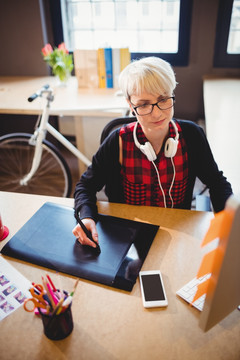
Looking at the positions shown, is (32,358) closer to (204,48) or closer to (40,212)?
(40,212)

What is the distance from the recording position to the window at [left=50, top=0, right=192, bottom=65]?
286 centimetres

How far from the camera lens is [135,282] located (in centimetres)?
91

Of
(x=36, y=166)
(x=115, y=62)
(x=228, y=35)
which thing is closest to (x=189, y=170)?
(x=36, y=166)

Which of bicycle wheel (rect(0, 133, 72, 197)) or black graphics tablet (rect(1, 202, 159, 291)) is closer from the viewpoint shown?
black graphics tablet (rect(1, 202, 159, 291))

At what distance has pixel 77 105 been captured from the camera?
2.24m

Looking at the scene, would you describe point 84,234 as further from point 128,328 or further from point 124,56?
point 124,56

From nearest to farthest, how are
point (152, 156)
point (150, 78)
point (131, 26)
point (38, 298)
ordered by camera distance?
point (38, 298) → point (150, 78) → point (152, 156) → point (131, 26)

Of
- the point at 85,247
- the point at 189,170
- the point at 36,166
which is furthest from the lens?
A: the point at 36,166

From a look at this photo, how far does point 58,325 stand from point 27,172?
248 cm

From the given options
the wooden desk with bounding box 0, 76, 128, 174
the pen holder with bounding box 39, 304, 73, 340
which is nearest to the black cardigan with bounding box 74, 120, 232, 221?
the pen holder with bounding box 39, 304, 73, 340

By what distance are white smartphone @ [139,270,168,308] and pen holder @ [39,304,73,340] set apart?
208 mm

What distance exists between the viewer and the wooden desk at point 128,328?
748 mm

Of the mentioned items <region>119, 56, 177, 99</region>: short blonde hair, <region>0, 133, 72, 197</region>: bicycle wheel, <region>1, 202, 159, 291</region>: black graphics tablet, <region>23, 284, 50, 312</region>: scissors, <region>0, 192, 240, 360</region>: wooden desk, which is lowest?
<region>0, 133, 72, 197</region>: bicycle wheel

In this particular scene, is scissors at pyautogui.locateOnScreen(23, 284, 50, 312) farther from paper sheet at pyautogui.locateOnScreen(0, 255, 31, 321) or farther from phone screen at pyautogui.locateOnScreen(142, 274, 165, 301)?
phone screen at pyautogui.locateOnScreen(142, 274, 165, 301)
